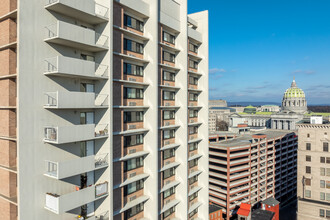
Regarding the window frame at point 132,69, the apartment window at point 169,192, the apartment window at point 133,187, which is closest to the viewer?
the window frame at point 132,69

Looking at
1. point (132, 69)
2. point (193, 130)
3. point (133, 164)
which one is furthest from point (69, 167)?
point (193, 130)

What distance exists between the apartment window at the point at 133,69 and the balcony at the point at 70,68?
142 inches

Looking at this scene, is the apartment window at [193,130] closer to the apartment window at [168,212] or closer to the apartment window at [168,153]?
the apartment window at [168,153]

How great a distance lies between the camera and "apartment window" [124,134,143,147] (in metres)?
23.6

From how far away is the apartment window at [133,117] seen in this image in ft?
77.2

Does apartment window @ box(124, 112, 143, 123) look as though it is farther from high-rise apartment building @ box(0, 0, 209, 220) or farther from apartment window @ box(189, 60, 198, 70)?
apartment window @ box(189, 60, 198, 70)

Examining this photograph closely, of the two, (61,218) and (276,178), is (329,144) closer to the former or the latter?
(276,178)

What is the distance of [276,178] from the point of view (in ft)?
276

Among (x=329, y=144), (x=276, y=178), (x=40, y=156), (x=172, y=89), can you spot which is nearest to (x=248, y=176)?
(x=276, y=178)

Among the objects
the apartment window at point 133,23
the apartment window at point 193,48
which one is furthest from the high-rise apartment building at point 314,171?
the apartment window at point 133,23

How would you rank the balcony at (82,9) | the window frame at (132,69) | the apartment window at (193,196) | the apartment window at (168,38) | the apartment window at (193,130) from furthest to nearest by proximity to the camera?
the apartment window at (193,130), the apartment window at (193,196), the apartment window at (168,38), the window frame at (132,69), the balcony at (82,9)

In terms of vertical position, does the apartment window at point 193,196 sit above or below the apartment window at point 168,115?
below

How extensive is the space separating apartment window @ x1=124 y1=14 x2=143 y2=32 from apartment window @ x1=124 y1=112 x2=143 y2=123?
29.3 feet

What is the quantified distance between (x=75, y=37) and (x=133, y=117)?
9725 millimetres
